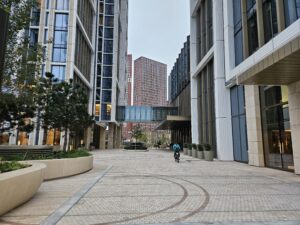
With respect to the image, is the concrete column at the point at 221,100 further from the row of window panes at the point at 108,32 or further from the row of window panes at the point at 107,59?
the row of window panes at the point at 108,32

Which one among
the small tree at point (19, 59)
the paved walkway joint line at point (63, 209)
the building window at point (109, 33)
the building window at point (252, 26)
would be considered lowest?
the paved walkway joint line at point (63, 209)

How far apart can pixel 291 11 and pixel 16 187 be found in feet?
50.2

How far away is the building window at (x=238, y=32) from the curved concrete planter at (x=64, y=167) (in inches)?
618

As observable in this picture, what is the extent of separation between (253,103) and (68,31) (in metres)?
27.9

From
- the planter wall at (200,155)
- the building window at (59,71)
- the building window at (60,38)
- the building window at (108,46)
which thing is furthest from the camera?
the building window at (108,46)

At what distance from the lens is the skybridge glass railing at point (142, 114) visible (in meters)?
57.8

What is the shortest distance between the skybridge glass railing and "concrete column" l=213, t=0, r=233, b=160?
32.9 m

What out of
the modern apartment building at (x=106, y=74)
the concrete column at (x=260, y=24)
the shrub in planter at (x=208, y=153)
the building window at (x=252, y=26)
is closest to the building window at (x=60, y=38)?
the modern apartment building at (x=106, y=74)

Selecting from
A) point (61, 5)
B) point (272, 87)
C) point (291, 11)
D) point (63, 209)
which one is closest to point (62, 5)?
point (61, 5)

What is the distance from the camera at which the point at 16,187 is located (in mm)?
6184

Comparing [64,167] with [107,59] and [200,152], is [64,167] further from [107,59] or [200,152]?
[107,59]

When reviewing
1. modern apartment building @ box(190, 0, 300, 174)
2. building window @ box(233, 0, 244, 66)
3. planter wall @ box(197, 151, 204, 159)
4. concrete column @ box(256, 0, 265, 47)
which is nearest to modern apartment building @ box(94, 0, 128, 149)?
modern apartment building @ box(190, 0, 300, 174)

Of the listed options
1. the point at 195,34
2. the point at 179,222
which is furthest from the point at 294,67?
the point at 195,34

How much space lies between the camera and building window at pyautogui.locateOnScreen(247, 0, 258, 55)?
1861cm
